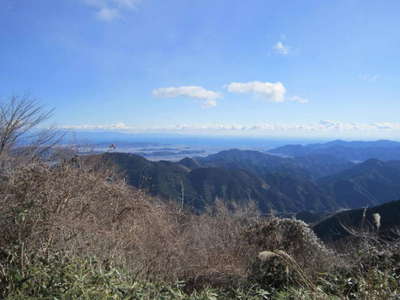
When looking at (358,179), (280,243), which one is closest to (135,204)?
(280,243)

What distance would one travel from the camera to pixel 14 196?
148 inches

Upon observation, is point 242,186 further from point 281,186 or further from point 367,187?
point 367,187

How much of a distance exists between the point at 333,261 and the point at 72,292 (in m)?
6.55

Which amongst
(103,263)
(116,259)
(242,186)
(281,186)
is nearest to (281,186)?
(281,186)

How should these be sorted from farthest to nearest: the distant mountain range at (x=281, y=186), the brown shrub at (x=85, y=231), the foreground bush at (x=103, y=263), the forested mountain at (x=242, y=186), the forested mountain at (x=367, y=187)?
1. the forested mountain at (x=367, y=187)
2. the distant mountain range at (x=281, y=186)
3. the forested mountain at (x=242, y=186)
4. the brown shrub at (x=85, y=231)
5. the foreground bush at (x=103, y=263)

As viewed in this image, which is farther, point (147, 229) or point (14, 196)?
point (147, 229)

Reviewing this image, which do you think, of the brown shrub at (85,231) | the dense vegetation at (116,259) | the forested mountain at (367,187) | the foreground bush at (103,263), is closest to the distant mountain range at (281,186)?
the forested mountain at (367,187)

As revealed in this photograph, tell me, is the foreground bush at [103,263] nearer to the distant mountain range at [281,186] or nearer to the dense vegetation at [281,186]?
the dense vegetation at [281,186]

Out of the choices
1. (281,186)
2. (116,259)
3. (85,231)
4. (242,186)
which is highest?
(85,231)

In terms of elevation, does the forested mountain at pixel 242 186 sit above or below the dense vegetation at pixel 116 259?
below

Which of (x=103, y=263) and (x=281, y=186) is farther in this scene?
(x=281, y=186)

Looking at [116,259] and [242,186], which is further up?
[116,259]

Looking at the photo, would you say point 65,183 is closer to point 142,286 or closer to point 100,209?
point 142,286

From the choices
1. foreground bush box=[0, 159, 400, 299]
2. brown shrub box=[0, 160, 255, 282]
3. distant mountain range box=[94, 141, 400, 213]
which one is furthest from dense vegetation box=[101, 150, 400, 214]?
foreground bush box=[0, 159, 400, 299]
